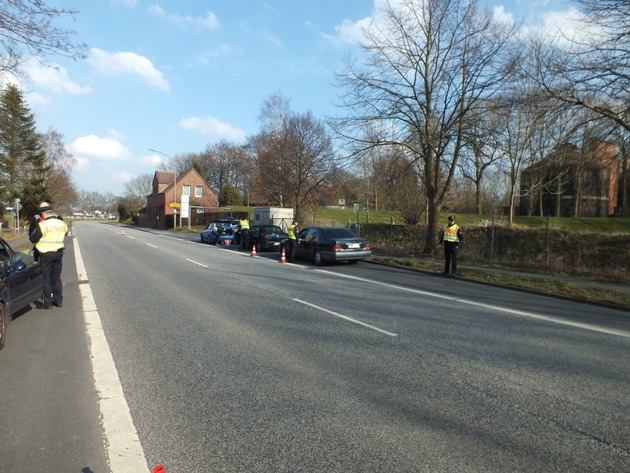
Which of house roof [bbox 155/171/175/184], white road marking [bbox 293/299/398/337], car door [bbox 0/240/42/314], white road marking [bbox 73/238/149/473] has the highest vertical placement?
house roof [bbox 155/171/175/184]

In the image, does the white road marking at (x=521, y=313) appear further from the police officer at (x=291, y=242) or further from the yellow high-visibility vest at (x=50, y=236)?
the yellow high-visibility vest at (x=50, y=236)

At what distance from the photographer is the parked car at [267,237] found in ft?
76.2

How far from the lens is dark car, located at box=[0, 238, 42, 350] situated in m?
6.25

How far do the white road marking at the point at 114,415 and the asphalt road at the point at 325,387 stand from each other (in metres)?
0.05

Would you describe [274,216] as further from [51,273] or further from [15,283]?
[15,283]

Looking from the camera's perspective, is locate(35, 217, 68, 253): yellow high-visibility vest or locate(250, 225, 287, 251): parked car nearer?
locate(35, 217, 68, 253): yellow high-visibility vest

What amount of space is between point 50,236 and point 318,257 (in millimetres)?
10071

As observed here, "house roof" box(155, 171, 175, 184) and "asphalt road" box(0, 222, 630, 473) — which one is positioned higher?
"house roof" box(155, 171, 175, 184)

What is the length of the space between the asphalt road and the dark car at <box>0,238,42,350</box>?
1.17ft

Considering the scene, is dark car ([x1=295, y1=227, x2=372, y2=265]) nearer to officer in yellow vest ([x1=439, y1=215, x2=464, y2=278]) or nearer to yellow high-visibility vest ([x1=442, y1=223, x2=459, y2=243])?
officer in yellow vest ([x1=439, y1=215, x2=464, y2=278])

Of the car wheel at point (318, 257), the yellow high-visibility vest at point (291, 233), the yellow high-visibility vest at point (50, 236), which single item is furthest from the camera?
the yellow high-visibility vest at point (291, 233)

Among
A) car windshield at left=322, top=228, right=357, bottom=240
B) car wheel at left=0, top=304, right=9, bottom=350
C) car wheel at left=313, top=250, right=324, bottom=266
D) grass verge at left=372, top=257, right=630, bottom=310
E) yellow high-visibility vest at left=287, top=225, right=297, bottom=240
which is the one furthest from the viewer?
yellow high-visibility vest at left=287, top=225, right=297, bottom=240

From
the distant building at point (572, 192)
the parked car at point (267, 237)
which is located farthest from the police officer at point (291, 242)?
the distant building at point (572, 192)

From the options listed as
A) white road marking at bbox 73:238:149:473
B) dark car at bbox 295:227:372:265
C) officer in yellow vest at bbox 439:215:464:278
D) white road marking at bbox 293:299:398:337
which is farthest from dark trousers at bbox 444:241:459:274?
white road marking at bbox 73:238:149:473
